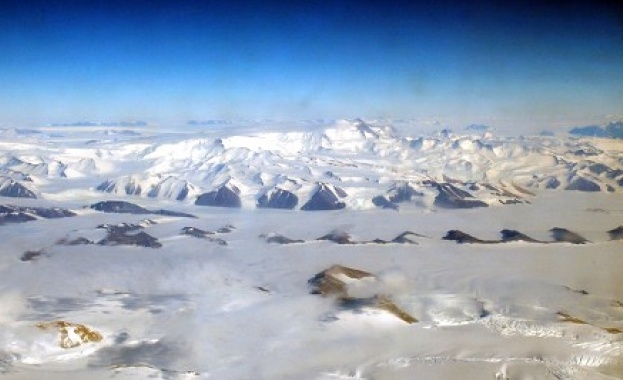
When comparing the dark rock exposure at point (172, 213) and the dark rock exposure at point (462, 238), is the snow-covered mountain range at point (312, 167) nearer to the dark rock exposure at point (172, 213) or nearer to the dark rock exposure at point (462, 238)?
the dark rock exposure at point (172, 213)

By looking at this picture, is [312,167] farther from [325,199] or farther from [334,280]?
[334,280]

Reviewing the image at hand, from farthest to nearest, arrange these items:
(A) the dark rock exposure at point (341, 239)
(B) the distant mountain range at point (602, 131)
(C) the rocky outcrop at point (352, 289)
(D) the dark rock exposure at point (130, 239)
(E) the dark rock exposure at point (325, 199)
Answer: (B) the distant mountain range at point (602, 131) → (E) the dark rock exposure at point (325, 199) → (A) the dark rock exposure at point (341, 239) → (D) the dark rock exposure at point (130, 239) → (C) the rocky outcrop at point (352, 289)

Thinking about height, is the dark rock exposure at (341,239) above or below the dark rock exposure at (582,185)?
below

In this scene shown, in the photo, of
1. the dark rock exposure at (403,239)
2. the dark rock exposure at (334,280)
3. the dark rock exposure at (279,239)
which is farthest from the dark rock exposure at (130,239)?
the dark rock exposure at (403,239)

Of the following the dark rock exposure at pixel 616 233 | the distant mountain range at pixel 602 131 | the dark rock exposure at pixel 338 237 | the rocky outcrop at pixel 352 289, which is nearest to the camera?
the rocky outcrop at pixel 352 289

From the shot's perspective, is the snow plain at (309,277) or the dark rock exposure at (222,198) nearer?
the snow plain at (309,277)

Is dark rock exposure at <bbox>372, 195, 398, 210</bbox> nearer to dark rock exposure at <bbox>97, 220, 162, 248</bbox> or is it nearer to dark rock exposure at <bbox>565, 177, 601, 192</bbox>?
dark rock exposure at <bbox>565, 177, 601, 192</bbox>

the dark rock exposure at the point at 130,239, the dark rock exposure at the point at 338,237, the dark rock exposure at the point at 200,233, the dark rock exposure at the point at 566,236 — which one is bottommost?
the dark rock exposure at the point at 130,239

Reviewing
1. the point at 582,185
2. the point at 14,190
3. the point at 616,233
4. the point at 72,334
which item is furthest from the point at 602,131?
the point at 14,190

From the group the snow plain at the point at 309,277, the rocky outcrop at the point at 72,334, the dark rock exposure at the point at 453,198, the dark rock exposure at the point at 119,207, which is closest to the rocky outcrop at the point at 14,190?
the snow plain at the point at 309,277
